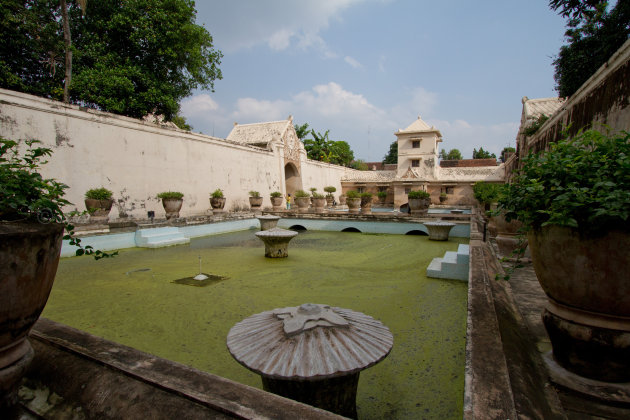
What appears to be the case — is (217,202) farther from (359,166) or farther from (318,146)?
(359,166)

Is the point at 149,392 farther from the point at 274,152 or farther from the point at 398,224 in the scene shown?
the point at 274,152

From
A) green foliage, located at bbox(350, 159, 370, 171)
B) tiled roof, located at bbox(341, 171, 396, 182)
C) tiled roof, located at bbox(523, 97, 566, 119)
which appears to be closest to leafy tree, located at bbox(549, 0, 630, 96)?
tiled roof, located at bbox(523, 97, 566, 119)

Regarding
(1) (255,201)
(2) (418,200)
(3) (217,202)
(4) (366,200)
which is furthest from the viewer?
(4) (366,200)

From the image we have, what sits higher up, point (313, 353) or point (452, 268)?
point (313, 353)

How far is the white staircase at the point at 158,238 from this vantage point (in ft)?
24.4

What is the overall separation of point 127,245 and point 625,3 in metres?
11.8

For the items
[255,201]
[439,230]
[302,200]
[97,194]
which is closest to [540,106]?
[439,230]

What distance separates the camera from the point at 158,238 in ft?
25.2

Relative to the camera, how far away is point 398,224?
9.84 m

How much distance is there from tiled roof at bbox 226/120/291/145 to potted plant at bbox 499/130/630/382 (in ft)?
58.8

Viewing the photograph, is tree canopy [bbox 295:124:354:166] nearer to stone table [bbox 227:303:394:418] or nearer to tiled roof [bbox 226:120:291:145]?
tiled roof [bbox 226:120:291:145]

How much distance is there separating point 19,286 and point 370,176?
2697cm

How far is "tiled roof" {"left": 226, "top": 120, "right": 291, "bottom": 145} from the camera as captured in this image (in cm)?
1939

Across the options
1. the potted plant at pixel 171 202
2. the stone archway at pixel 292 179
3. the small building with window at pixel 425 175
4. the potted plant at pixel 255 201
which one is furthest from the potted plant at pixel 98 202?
the small building with window at pixel 425 175
